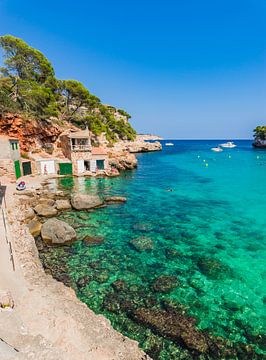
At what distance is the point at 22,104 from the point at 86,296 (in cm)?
4155

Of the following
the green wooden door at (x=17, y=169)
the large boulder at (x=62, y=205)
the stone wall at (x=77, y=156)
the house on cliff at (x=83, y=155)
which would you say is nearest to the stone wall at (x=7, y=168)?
the green wooden door at (x=17, y=169)

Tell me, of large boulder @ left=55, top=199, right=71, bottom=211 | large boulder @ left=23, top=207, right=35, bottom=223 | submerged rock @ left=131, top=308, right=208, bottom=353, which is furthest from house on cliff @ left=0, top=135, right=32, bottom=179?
submerged rock @ left=131, top=308, right=208, bottom=353

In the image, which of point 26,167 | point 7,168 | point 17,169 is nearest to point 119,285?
point 7,168

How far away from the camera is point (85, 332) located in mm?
6242

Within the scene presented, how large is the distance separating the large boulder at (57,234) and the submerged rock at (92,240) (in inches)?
32.5

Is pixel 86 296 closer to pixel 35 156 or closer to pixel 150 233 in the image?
pixel 150 233

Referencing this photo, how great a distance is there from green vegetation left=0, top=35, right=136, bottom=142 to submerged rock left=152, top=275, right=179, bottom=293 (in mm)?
Result: 37680

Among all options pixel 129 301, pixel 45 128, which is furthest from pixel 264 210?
pixel 45 128

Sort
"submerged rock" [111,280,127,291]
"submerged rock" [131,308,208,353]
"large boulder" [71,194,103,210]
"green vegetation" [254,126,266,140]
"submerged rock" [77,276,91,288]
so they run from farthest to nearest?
"green vegetation" [254,126,266,140]
"large boulder" [71,194,103,210]
"submerged rock" [77,276,91,288]
"submerged rock" [111,280,127,291]
"submerged rock" [131,308,208,353]

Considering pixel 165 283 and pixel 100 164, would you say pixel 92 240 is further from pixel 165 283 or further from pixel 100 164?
pixel 100 164

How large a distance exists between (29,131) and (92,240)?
32.7m

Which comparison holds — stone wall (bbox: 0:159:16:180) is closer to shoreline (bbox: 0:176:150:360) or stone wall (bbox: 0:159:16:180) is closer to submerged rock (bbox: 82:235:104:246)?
submerged rock (bbox: 82:235:104:246)

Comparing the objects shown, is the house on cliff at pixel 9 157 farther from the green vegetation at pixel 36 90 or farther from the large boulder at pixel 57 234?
the large boulder at pixel 57 234

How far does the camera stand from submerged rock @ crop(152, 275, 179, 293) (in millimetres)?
9679
